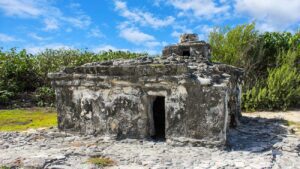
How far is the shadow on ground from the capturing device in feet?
22.3

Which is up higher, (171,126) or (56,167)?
(171,126)

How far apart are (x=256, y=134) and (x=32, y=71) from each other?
498 inches

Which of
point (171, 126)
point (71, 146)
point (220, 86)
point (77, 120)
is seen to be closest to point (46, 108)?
point (77, 120)

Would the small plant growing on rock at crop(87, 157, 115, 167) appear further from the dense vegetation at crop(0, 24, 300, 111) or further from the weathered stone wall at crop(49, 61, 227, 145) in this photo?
the dense vegetation at crop(0, 24, 300, 111)

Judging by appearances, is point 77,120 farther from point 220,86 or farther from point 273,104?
point 273,104

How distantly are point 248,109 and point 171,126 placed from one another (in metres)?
7.32

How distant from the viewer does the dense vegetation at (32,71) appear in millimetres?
15555

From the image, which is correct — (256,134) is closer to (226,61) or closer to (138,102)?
(138,102)

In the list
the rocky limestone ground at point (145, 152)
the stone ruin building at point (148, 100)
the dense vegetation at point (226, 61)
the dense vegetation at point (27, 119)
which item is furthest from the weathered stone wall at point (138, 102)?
the dense vegetation at point (226, 61)

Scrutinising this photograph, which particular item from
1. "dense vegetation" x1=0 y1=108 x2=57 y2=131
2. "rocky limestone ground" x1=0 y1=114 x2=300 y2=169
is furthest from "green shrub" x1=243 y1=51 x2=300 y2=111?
"dense vegetation" x1=0 y1=108 x2=57 y2=131

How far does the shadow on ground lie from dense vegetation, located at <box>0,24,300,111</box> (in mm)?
4410

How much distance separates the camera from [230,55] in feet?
53.5

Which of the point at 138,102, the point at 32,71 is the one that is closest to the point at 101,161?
the point at 138,102

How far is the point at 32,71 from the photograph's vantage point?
17.1 m
